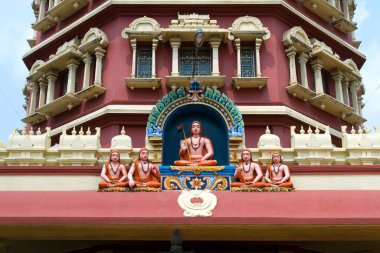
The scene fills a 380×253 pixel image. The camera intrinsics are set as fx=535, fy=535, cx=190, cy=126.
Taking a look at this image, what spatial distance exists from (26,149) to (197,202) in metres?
5.28

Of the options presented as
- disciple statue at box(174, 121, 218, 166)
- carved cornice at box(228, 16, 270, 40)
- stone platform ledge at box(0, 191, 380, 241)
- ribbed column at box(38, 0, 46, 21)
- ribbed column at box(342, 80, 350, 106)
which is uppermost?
ribbed column at box(38, 0, 46, 21)

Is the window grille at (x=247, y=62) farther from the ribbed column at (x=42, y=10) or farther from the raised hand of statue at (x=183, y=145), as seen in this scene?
the ribbed column at (x=42, y=10)

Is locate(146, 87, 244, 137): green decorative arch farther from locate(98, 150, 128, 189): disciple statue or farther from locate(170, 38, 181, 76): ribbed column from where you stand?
locate(170, 38, 181, 76): ribbed column

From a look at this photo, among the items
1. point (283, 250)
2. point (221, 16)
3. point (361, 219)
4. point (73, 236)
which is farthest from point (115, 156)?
point (221, 16)

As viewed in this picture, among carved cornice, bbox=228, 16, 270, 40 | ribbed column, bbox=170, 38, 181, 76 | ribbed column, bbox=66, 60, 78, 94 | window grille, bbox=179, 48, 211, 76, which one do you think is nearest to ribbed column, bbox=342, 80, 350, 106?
carved cornice, bbox=228, 16, 270, 40

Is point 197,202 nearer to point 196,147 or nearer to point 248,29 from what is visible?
point 196,147

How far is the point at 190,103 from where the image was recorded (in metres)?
14.4

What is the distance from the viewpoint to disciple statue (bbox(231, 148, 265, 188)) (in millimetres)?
12092

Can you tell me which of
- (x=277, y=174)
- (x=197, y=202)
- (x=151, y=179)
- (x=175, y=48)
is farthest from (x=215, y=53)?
(x=197, y=202)

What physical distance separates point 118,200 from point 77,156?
311 cm

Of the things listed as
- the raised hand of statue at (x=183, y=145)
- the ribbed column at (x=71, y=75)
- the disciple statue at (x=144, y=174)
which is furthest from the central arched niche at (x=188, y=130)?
the ribbed column at (x=71, y=75)

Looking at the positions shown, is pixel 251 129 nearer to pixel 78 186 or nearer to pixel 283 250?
pixel 283 250

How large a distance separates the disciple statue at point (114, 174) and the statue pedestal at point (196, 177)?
0.91 meters

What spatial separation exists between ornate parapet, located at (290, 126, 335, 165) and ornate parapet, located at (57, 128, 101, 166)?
17.4ft
